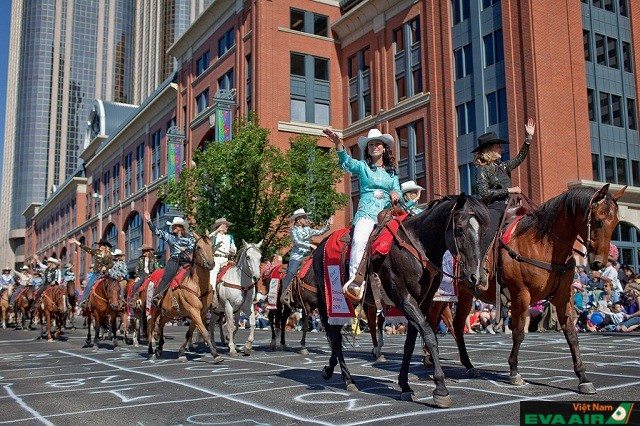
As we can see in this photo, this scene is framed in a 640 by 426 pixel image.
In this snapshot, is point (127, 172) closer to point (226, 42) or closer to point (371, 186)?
point (226, 42)

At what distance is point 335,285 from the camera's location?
872 cm

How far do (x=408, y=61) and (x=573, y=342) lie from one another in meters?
33.8

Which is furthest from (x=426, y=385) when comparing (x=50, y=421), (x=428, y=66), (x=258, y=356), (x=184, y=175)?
(x=428, y=66)

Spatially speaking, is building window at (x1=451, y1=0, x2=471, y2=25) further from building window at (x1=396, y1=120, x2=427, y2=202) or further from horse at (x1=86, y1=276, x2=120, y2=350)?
horse at (x1=86, y1=276, x2=120, y2=350)

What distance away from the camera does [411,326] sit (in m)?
7.49

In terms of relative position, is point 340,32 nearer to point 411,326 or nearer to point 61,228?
point 411,326

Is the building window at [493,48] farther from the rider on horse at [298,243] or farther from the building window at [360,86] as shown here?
the rider on horse at [298,243]

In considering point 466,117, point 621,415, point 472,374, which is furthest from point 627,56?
point 621,415

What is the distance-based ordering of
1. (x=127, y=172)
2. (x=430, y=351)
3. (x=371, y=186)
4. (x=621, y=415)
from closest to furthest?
(x=621, y=415) < (x=430, y=351) < (x=371, y=186) < (x=127, y=172)

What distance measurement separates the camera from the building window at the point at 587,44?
110 ft

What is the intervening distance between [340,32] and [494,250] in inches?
1580

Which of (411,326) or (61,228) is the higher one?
(61,228)

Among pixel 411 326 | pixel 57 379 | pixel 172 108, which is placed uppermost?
pixel 172 108

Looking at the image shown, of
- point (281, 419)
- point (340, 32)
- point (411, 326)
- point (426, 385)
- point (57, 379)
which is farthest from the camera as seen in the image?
point (340, 32)
